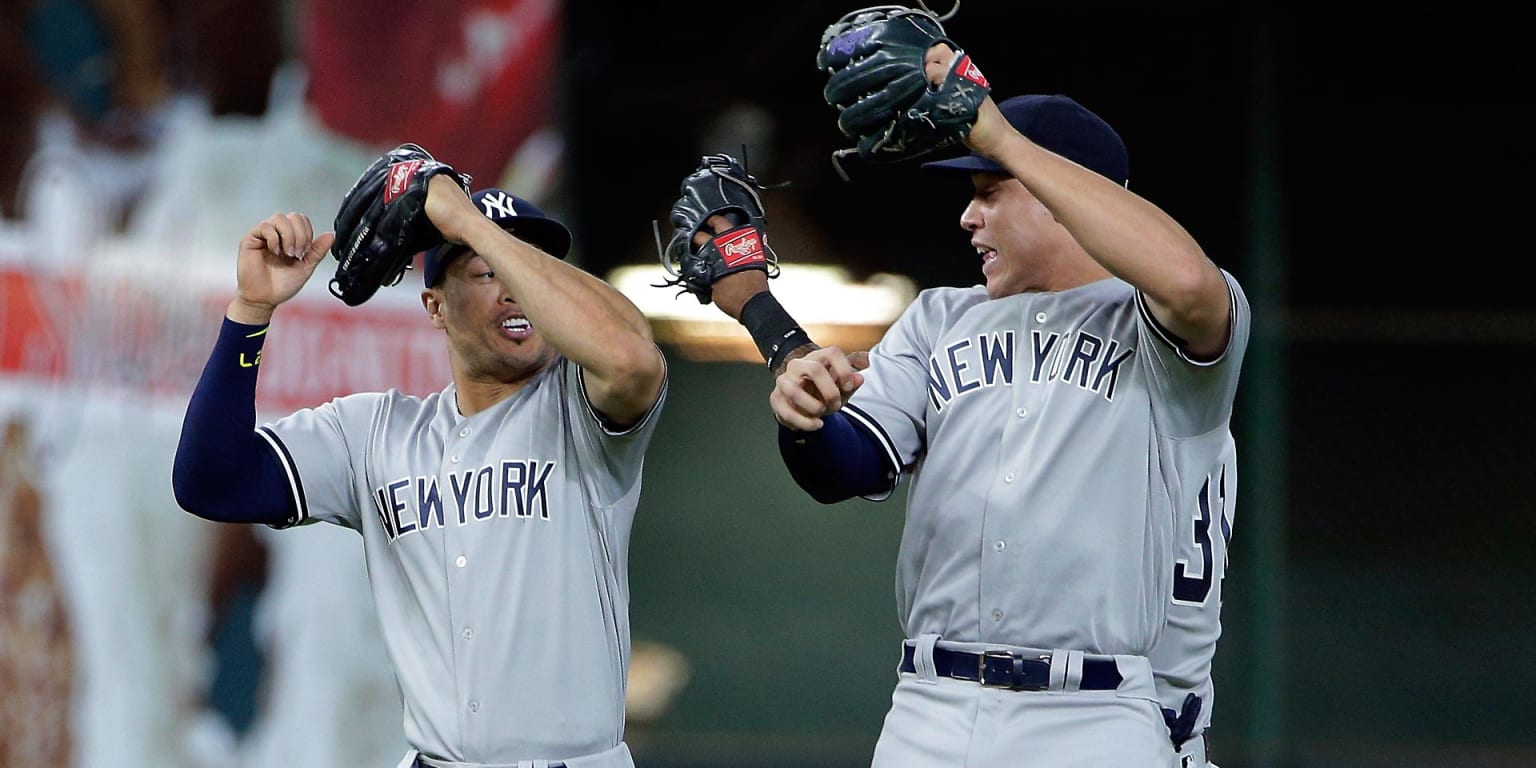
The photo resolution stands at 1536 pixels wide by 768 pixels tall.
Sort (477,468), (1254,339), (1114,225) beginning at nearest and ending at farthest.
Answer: (1114,225)
(477,468)
(1254,339)

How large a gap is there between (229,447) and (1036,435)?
3.60 ft

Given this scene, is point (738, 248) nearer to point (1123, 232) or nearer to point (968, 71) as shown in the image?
point (968, 71)

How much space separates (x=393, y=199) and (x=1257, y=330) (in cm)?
370

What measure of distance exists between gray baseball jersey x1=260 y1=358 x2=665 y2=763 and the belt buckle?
0.51m

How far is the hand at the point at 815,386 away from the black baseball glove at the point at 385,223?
0.54 metres

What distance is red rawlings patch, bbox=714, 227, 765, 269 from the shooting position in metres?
2.48

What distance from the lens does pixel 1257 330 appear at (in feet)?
18.2

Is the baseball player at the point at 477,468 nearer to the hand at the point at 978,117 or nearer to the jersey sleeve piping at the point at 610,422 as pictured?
the jersey sleeve piping at the point at 610,422

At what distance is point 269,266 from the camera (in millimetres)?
2547

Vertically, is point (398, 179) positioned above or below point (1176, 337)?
above

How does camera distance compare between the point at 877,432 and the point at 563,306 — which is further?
the point at 877,432

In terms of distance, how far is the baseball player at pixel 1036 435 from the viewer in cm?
227

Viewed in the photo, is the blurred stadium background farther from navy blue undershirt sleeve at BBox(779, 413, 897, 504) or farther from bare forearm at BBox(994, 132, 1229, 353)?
bare forearm at BBox(994, 132, 1229, 353)

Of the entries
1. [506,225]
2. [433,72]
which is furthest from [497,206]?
[433,72]
